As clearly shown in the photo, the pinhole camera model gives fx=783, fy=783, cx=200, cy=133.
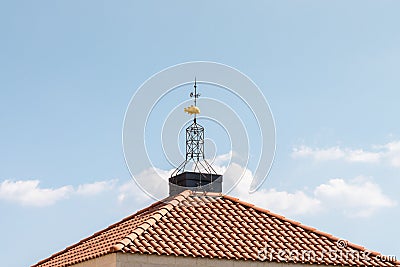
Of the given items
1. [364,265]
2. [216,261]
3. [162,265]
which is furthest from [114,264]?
[364,265]

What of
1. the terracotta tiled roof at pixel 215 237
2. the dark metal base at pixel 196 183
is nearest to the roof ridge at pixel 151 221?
the terracotta tiled roof at pixel 215 237

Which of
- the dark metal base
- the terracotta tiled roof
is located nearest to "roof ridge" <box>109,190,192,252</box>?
the terracotta tiled roof

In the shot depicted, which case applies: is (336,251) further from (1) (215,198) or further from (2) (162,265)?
(2) (162,265)

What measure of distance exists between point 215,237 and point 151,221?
179 cm

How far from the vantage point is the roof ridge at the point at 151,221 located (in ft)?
62.6

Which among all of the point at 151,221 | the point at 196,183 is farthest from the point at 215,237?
the point at 196,183

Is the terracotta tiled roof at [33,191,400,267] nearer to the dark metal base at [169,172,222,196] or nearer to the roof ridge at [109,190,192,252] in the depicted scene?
the roof ridge at [109,190,192,252]

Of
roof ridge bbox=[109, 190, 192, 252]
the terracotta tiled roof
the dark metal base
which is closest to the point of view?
roof ridge bbox=[109, 190, 192, 252]

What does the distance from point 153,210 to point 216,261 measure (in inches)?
140

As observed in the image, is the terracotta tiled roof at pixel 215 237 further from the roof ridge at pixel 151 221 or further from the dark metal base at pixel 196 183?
the dark metal base at pixel 196 183

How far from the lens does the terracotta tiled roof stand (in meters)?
20.0

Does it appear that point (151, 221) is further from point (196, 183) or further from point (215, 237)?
point (196, 183)

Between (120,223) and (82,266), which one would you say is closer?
(82,266)

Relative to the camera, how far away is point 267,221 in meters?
23.4
